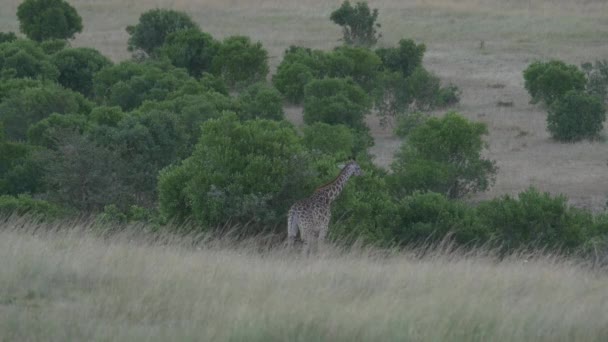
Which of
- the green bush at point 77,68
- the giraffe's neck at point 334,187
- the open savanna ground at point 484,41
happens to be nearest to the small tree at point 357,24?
the open savanna ground at point 484,41

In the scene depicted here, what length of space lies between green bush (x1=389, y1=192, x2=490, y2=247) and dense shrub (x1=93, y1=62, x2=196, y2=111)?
1930 cm

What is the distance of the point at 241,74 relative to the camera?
4484 cm

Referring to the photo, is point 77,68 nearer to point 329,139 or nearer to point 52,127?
point 52,127

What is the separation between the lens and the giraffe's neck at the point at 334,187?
50.9ft

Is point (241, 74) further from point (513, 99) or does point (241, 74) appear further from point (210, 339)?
point (210, 339)

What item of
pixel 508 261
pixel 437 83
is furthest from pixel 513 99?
pixel 508 261

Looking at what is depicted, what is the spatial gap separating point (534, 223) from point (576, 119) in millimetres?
18671

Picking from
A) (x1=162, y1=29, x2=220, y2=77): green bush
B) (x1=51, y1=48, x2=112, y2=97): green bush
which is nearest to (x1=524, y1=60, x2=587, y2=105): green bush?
(x1=162, y1=29, x2=220, y2=77): green bush

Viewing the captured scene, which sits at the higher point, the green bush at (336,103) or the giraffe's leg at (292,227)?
the giraffe's leg at (292,227)

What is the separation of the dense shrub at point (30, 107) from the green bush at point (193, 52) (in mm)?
12267

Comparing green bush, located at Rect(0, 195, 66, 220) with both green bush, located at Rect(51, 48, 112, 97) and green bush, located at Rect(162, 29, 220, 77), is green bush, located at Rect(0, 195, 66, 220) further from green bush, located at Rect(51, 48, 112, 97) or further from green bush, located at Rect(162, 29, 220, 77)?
green bush, located at Rect(162, 29, 220, 77)

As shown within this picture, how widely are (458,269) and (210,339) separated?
364 centimetres

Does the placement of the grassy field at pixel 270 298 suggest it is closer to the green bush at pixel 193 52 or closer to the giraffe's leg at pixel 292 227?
the giraffe's leg at pixel 292 227

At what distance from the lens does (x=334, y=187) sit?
52.2ft
